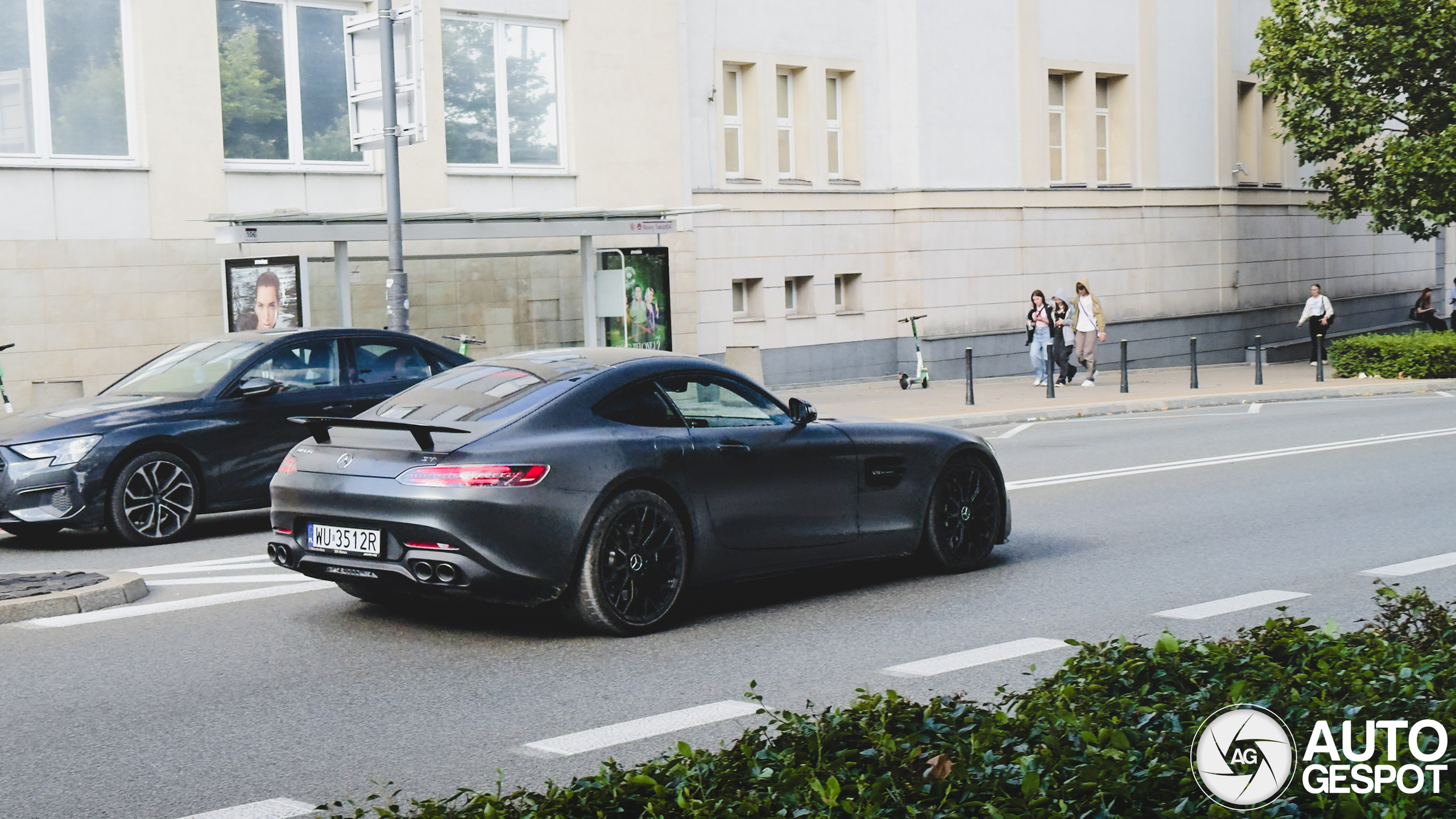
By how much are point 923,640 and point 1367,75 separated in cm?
2751

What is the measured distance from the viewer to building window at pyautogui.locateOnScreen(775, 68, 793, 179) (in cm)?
2931

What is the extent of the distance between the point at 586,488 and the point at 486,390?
95cm

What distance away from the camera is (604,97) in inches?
1038

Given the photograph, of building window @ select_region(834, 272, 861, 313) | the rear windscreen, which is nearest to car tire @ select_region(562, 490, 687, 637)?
the rear windscreen

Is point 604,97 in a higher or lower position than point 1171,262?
higher

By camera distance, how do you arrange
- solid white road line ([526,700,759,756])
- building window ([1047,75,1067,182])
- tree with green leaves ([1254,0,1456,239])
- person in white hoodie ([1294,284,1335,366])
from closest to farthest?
solid white road line ([526,700,759,756])
tree with green leaves ([1254,0,1456,239])
person in white hoodie ([1294,284,1335,366])
building window ([1047,75,1067,182])

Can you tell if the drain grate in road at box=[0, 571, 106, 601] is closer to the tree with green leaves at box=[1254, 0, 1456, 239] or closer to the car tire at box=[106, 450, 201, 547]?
the car tire at box=[106, 450, 201, 547]

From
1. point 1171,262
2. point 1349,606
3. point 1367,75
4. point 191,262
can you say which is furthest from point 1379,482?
point 1171,262

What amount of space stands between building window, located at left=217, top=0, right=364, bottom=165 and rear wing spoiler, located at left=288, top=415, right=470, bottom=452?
15215 mm

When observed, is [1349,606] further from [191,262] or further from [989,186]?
[989,186]

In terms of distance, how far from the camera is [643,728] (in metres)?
5.83

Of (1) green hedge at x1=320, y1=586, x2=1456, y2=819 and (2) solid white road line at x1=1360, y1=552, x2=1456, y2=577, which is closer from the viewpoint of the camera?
(1) green hedge at x1=320, y1=586, x2=1456, y2=819

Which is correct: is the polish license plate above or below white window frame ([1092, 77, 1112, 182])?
below

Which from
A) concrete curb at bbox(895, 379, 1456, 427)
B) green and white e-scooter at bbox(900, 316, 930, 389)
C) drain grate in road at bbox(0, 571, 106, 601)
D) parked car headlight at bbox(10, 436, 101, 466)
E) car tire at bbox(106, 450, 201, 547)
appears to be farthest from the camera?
green and white e-scooter at bbox(900, 316, 930, 389)
